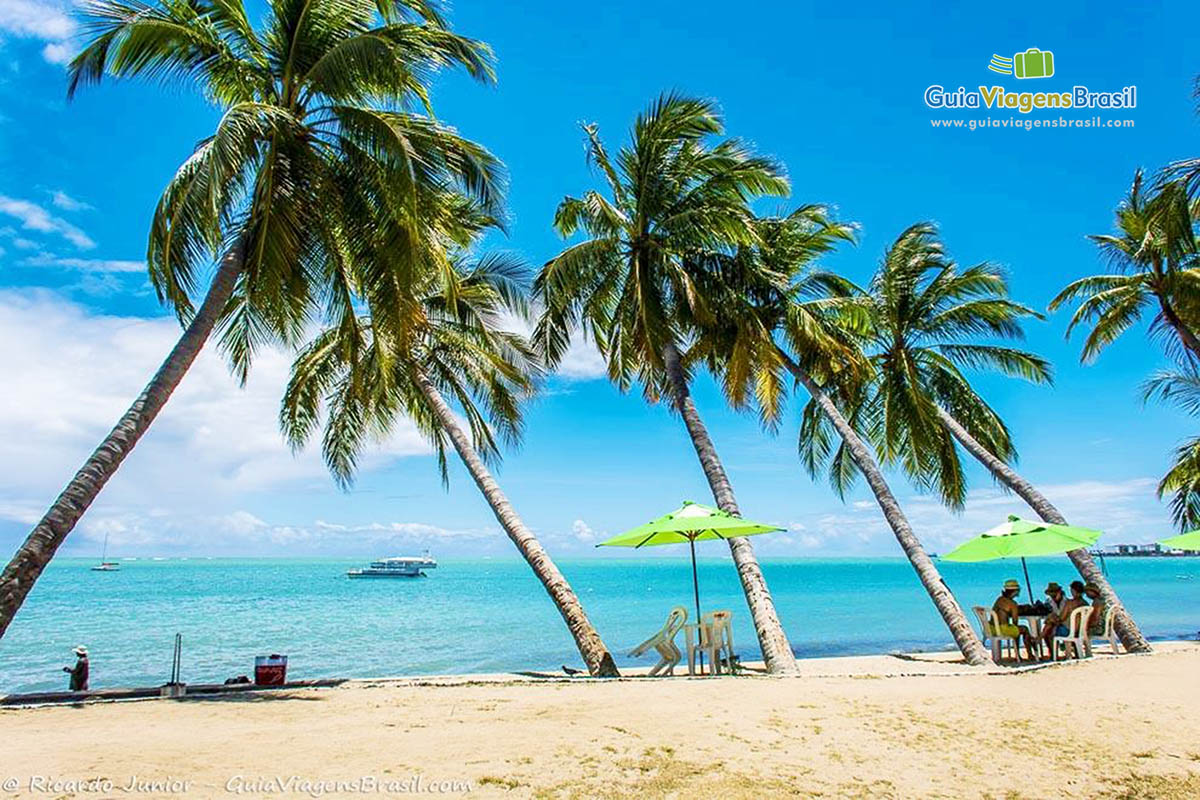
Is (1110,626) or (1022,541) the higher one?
(1022,541)

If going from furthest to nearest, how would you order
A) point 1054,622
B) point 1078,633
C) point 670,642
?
point 1054,622 → point 1078,633 → point 670,642

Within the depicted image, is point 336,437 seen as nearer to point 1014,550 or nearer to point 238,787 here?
point 238,787

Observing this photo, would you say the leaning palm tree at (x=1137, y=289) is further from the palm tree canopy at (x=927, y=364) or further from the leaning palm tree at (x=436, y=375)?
the leaning palm tree at (x=436, y=375)

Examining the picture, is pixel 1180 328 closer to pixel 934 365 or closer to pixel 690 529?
pixel 934 365

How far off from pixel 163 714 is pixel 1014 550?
12339 millimetres

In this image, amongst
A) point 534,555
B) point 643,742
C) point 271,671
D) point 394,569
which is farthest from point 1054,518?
point 394,569

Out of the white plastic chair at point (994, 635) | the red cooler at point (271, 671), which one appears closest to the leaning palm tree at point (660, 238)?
the white plastic chair at point (994, 635)

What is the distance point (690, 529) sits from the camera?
1150 centimetres

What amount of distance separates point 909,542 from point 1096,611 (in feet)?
10.9

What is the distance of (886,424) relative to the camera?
1812 cm

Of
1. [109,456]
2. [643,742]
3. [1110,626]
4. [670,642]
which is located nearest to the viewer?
[643,742]

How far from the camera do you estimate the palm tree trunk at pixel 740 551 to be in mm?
11352

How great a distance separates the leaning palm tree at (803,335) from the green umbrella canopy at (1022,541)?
43.7 inches

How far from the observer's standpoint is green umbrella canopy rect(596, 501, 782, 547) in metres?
11.2
